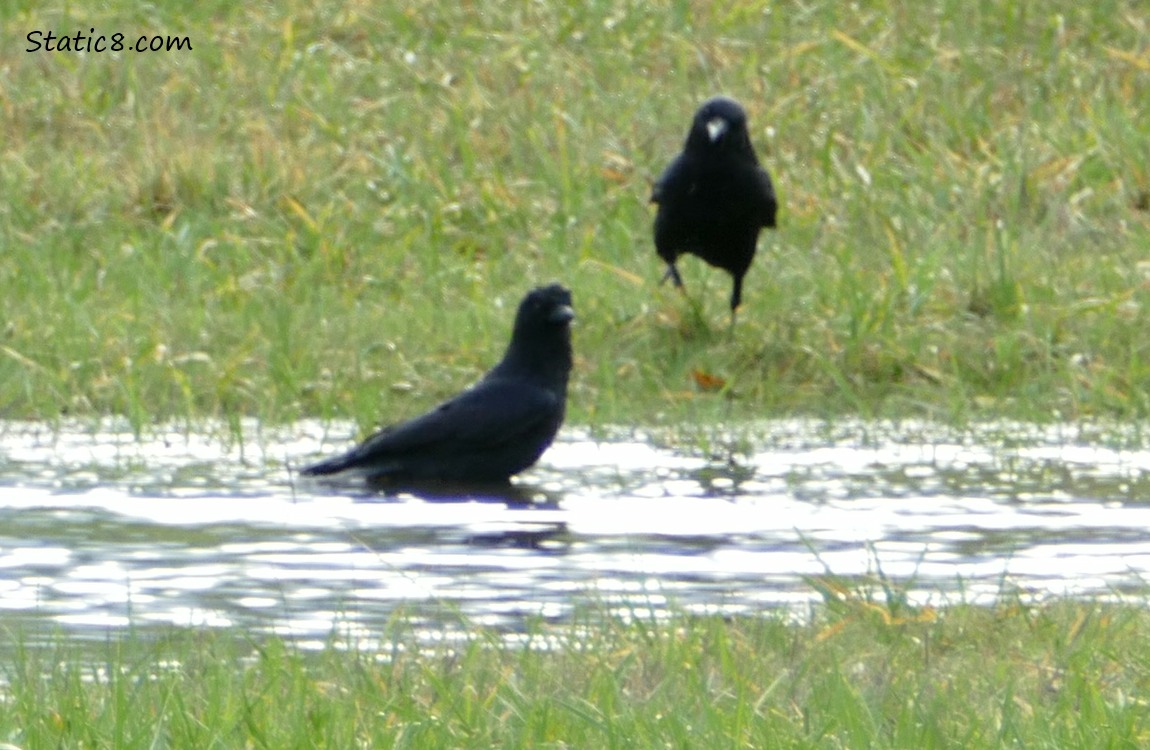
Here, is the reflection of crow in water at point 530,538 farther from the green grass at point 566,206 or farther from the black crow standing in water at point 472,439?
the green grass at point 566,206

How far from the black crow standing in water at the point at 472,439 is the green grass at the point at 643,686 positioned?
2019 millimetres

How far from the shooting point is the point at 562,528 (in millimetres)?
5641

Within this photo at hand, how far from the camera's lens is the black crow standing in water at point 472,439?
6.37 m

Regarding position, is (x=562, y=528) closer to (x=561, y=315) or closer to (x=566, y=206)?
(x=561, y=315)

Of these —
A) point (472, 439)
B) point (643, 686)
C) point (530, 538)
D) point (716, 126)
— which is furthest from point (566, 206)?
point (643, 686)

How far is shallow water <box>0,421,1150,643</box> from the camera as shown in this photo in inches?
185

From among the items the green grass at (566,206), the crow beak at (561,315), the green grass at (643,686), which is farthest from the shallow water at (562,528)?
the green grass at (566,206)

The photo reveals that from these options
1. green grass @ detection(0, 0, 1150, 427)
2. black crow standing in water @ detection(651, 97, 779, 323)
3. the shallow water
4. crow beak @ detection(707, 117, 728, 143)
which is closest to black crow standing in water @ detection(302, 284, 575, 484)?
the shallow water

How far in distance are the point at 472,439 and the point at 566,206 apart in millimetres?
4353

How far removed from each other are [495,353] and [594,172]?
10.1 ft

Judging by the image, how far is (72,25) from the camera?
509 inches

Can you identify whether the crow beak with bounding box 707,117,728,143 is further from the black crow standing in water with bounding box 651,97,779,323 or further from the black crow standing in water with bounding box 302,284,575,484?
the black crow standing in water with bounding box 302,284,575,484

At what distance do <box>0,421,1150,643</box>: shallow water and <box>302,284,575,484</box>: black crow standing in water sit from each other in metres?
Result: 0.11

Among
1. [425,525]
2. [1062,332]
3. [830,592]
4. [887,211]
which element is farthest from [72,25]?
[830,592]
